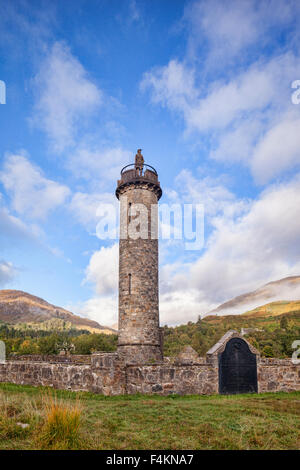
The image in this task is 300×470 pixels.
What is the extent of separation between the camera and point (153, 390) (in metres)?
11.9

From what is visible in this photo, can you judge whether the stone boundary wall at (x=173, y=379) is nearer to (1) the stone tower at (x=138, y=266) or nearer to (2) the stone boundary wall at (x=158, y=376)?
(2) the stone boundary wall at (x=158, y=376)

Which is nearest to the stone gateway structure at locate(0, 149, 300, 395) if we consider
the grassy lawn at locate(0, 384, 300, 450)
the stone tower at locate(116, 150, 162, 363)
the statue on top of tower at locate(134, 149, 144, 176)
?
the stone tower at locate(116, 150, 162, 363)

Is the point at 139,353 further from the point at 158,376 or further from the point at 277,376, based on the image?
the point at 277,376

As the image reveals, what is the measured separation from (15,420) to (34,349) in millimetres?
45834

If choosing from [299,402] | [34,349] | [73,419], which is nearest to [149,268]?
[299,402]

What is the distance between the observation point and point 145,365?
1202cm

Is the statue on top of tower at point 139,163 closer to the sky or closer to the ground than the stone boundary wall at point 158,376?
closer to the sky

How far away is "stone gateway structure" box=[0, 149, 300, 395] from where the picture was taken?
12000mm

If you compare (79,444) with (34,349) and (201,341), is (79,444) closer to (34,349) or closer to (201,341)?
(201,341)

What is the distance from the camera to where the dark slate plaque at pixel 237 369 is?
12.4 metres

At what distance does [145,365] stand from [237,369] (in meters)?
3.38

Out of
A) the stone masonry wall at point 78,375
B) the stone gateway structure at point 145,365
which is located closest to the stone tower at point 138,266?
the stone gateway structure at point 145,365
